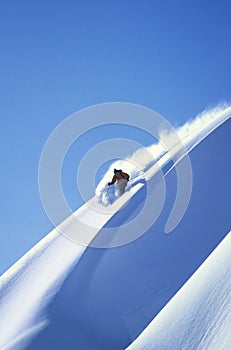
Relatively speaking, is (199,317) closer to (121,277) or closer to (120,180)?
(121,277)

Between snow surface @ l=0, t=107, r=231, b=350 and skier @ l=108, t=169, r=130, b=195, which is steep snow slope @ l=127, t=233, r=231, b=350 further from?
skier @ l=108, t=169, r=130, b=195

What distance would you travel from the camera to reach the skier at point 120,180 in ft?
41.3

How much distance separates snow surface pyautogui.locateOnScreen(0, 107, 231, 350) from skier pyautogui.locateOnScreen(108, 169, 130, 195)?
1.33 feet

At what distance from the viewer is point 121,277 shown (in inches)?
332

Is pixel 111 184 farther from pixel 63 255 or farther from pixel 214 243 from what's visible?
pixel 214 243

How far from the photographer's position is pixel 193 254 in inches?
337

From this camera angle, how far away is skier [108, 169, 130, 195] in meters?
12.6

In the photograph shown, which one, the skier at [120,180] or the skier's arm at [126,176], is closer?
the skier at [120,180]

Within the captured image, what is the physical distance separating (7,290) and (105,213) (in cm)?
312

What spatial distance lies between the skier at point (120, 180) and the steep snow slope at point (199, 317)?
7058 millimetres

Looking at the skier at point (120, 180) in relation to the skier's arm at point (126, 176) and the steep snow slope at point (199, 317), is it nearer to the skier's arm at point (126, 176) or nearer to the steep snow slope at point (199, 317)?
the skier's arm at point (126, 176)

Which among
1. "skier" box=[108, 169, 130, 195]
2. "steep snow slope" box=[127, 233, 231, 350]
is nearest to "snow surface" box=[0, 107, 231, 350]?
"steep snow slope" box=[127, 233, 231, 350]

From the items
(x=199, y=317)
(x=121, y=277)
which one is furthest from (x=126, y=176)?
(x=199, y=317)

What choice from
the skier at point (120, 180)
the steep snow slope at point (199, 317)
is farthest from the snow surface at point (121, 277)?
the skier at point (120, 180)
